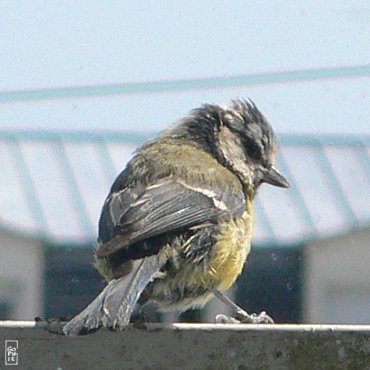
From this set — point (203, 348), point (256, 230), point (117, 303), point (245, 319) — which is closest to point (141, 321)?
point (117, 303)

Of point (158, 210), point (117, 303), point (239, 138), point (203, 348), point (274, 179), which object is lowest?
point (203, 348)

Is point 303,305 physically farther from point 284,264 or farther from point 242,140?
point 242,140

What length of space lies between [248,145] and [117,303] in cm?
105

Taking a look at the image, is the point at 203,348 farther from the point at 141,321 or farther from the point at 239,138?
the point at 239,138

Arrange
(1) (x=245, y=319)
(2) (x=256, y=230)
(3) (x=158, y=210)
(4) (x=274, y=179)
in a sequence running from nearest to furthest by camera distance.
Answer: (3) (x=158, y=210), (1) (x=245, y=319), (4) (x=274, y=179), (2) (x=256, y=230)

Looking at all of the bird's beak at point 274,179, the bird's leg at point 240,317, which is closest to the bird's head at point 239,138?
the bird's beak at point 274,179

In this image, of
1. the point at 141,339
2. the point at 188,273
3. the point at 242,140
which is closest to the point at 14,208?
the point at 242,140

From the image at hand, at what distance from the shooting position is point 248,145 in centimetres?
357

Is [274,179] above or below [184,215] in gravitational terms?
above

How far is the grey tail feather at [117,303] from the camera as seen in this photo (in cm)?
239

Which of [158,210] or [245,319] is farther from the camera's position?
[245,319]

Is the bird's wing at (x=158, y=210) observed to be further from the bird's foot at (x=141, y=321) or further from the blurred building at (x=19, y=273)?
the blurred building at (x=19, y=273)

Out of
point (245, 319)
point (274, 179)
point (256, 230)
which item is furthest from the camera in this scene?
point (256, 230)

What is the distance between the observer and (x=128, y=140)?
4672 millimetres
